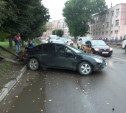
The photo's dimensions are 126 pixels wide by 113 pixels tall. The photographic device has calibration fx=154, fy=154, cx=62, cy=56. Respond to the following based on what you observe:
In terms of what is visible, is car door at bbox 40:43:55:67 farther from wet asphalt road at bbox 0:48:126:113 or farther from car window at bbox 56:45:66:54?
wet asphalt road at bbox 0:48:126:113

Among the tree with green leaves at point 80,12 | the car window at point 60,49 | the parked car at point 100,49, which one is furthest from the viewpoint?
the tree with green leaves at point 80,12

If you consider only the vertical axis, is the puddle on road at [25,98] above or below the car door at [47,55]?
below

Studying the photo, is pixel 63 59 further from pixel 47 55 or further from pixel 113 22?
pixel 113 22

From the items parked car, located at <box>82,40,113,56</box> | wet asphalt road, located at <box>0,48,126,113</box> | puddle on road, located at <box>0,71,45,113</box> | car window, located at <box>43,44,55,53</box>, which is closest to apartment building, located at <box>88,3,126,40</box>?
parked car, located at <box>82,40,113,56</box>

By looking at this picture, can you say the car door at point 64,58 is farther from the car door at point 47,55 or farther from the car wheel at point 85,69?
the car wheel at point 85,69

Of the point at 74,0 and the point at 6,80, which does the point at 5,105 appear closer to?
the point at 6,80

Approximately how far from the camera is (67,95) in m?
4.73

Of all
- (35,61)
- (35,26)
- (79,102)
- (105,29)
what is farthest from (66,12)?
(79,102)

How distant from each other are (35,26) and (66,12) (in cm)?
3918

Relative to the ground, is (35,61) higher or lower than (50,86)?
higher

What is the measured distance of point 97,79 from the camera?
257 inches

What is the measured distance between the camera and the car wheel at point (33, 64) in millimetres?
8141

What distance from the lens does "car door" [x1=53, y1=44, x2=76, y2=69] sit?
745 cm

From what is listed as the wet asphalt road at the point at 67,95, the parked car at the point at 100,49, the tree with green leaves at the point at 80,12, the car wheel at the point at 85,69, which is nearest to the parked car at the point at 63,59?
the car wheel at the point at 85,69
